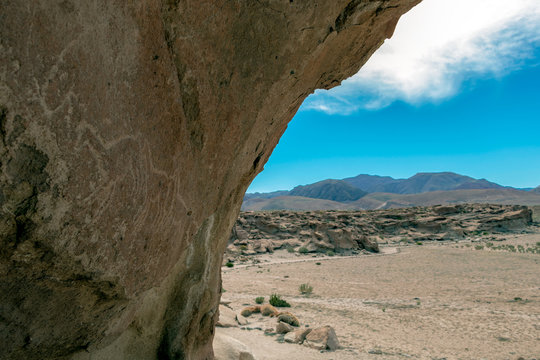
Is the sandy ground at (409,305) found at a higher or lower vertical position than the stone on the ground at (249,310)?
lower

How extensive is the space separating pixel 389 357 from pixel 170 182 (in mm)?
5944

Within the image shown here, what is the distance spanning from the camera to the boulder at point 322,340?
7.07 meters

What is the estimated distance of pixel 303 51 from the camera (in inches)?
151

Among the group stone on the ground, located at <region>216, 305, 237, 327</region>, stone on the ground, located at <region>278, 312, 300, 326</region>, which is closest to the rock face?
stone on the ground, located at <region>216, 305, 237, 327</region>

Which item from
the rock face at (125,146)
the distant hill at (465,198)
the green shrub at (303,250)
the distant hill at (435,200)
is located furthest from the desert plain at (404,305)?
the distant hill at (465,198)

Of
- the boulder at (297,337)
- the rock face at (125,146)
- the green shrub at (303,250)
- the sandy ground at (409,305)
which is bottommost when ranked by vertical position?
the green shrub at (303,250)

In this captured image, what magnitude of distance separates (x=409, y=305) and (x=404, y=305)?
5.9 inches

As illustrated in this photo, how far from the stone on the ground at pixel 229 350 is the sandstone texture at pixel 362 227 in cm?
1995

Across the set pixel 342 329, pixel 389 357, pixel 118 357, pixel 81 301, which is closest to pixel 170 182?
pixel 81 301

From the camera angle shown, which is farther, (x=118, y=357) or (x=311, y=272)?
(x=311, y=272)

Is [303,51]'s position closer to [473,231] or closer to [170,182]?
[170,182]

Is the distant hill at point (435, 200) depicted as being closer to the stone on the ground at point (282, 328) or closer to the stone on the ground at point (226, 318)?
the stone on the ground at point (226, 318)

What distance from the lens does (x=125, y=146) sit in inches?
93.9

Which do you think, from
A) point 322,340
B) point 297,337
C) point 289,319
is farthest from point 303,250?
point 322,340
